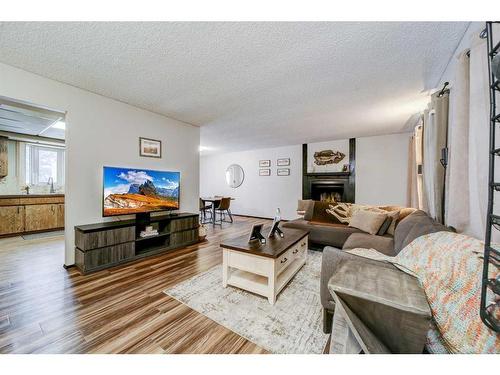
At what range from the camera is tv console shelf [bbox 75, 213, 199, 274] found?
7.55 ft

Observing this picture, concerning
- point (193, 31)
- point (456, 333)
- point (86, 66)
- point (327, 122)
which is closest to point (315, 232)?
point (327, 122)

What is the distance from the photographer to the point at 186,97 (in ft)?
8.88

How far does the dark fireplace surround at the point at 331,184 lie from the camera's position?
5082mm

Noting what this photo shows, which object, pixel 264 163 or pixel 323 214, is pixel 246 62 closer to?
Answer: pixel 323 214

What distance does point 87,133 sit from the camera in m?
2.58

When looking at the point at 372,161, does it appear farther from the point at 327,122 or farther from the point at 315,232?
the point at 315,232

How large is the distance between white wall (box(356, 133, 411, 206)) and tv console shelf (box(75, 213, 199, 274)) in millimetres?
4378

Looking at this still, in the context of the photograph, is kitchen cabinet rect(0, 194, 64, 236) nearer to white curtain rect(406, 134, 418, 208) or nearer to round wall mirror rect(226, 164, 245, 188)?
round wall mirror rect(226, 164, 245, 188)

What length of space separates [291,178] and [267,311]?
183 inches

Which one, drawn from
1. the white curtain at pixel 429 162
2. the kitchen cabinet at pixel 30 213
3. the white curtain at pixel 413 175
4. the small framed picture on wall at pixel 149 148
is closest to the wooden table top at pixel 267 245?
the white curtain at pixel 429 162

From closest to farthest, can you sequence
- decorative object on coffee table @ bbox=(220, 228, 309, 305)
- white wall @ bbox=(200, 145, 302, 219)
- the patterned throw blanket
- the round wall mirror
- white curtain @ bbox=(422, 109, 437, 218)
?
1. the patterned throw blanket
2. decorative object on coffee table @ bbox=(220, 228, 309, 305)
3. white curtain @ bbox=(422, 109, 437, 218)
4. white wall @ bbox=(200, 145, 302, 219)
5. the round wall mirror

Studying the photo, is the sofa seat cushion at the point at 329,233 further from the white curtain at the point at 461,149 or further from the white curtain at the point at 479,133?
the white curtain at the point at 479,133

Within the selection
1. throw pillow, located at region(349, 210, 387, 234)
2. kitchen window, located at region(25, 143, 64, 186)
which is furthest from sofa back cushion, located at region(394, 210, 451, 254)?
kitchen window, located at region(25, 143, 64, 186)
